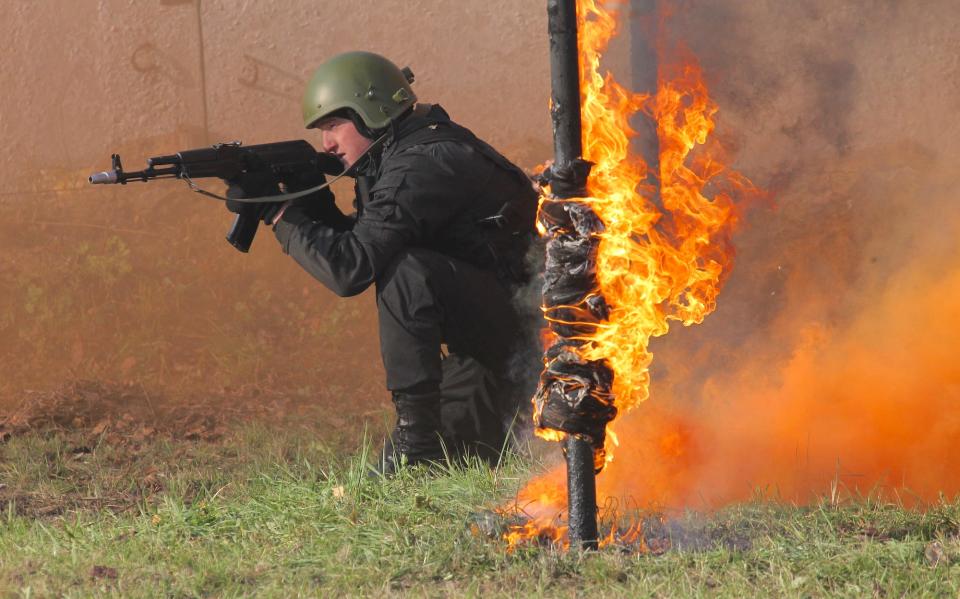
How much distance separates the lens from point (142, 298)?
8031 millimetres

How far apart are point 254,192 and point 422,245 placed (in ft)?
2.34

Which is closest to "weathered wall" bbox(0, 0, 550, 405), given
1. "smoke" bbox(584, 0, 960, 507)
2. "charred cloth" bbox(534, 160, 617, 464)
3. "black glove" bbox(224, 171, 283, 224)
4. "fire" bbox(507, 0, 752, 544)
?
"smoke" bbox(584, 0, 960, 507)

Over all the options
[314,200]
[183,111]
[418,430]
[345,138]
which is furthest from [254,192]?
[183,111]

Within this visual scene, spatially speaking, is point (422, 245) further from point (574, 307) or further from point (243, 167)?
point (574, 307)

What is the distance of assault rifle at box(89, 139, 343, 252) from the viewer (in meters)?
4.89

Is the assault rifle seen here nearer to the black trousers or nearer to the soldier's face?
the soldier's face

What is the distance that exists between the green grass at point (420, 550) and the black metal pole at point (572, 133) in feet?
0.46

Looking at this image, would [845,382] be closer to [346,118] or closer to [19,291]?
[346,118]

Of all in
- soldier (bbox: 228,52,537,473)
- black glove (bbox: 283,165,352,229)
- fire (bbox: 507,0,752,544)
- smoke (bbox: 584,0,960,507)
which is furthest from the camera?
black glove (bbox: 283,165,352,229)

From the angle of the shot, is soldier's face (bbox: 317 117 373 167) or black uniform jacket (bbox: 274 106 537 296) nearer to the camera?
black uniform jacket (bbox: 274 106 537 296)

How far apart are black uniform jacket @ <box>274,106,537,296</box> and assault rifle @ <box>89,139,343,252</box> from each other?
0.14m

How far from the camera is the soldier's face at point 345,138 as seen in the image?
17.7 feet

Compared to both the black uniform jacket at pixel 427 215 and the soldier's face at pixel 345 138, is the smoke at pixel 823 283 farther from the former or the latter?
the soldier's face at pixel 345 138

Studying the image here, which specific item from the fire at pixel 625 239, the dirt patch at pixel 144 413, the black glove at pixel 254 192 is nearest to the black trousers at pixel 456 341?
the black glove at pixel 254 192
